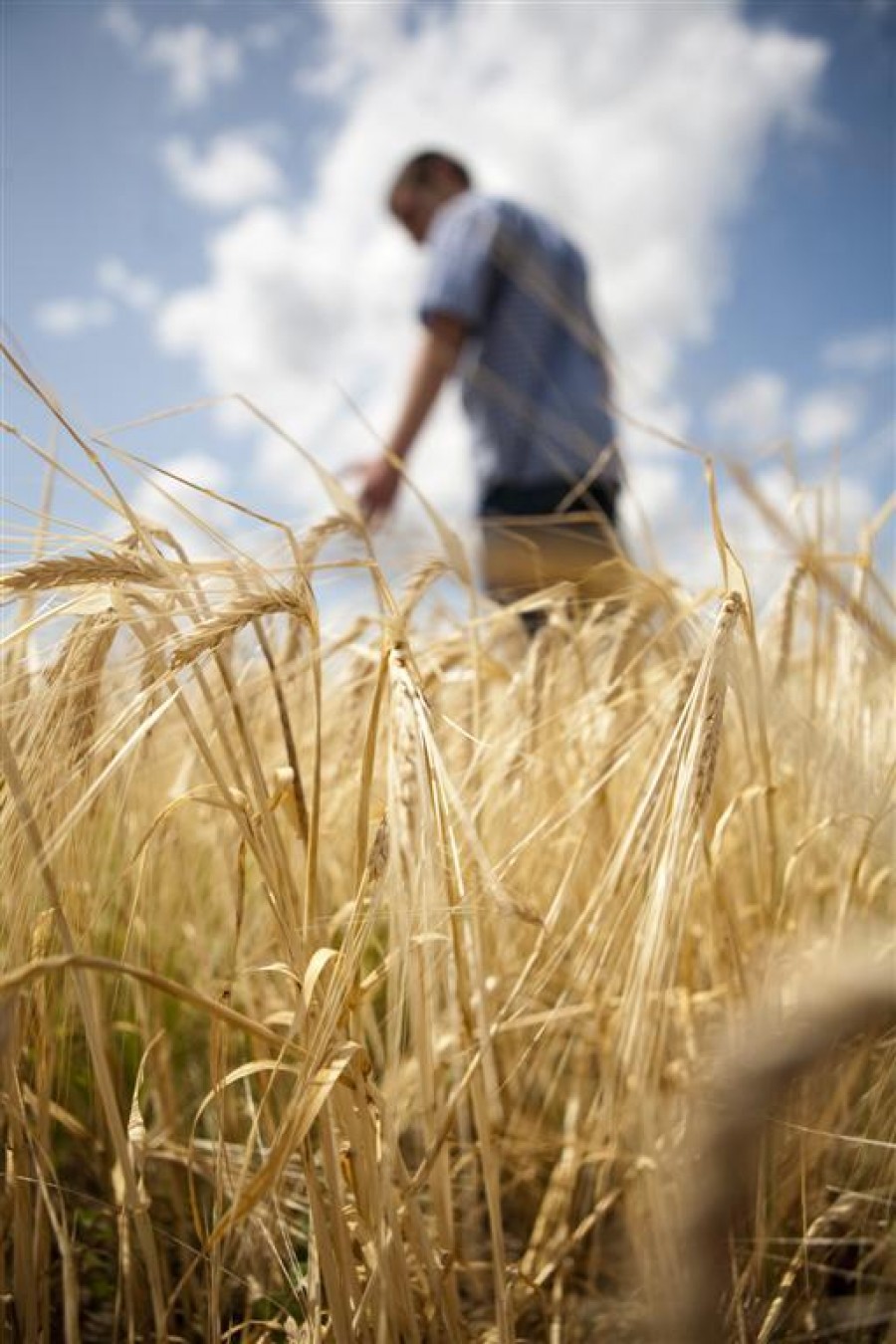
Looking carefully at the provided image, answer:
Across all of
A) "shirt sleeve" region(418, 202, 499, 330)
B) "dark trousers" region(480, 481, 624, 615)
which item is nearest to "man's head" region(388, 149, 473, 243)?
"shirt sleeve" region(418, 202, 499, 330)

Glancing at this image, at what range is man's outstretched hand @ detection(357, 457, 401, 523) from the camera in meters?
2.04

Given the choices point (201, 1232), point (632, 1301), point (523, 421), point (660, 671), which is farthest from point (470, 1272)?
point (523, 421)

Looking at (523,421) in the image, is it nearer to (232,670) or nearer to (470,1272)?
(232,670)

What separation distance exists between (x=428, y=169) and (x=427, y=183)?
3cm

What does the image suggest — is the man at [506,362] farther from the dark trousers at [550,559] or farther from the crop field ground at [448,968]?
the crop field ground at [448,968]

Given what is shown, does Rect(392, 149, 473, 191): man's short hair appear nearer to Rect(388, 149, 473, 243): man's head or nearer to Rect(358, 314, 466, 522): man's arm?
Rect(388, 149, 473, 243): man's head

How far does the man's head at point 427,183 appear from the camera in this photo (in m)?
2.32

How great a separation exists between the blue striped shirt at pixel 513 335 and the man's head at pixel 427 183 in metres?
0.13

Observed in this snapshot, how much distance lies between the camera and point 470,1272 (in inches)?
30.7

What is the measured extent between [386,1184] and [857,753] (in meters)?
0.51

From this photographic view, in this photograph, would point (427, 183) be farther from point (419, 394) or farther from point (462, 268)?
point (419, 394)

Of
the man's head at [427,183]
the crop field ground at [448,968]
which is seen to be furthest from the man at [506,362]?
the crop field ground at [448,968]

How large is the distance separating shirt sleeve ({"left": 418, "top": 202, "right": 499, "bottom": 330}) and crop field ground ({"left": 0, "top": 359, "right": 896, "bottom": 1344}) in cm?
117

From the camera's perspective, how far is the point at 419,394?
2.10 m
